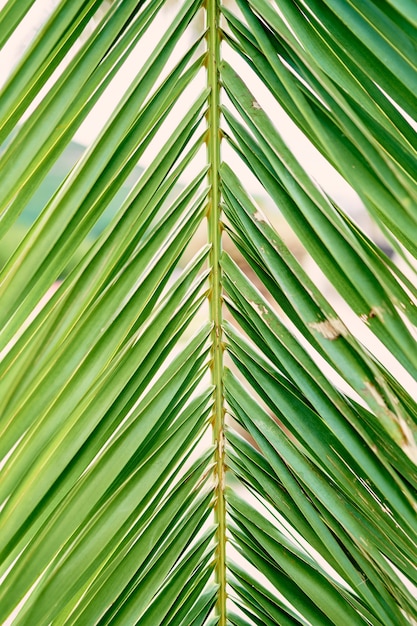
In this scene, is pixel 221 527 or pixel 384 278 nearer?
pixel 384 278

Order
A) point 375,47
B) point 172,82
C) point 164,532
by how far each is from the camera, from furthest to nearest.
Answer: point 164,532 < point 172,82 < point 375,47

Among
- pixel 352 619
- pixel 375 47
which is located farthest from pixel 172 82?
pixel 352 619

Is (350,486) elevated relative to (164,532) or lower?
elevated

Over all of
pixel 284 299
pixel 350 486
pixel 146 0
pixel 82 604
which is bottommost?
pixel 82 604

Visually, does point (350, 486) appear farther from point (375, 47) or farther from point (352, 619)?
point (375, 47)
